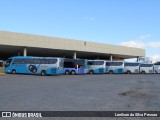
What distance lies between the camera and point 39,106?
962 centimetres

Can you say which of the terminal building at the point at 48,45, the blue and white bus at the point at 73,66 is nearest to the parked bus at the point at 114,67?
the blue and white bus at the point at 73,66

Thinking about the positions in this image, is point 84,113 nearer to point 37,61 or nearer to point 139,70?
point 37,61

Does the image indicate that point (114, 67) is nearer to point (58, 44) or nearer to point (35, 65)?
point (58, 44)

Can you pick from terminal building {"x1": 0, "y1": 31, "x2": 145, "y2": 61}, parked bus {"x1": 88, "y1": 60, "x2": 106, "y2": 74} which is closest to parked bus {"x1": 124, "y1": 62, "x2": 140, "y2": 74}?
parked bus {"x1": 88, "y1": 60, "x2": 106, "y2": 74}

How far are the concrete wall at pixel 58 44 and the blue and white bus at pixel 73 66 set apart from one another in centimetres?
938

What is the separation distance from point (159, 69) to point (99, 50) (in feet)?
42.8

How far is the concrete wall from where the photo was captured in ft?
151

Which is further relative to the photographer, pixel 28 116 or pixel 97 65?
pixel 97 65

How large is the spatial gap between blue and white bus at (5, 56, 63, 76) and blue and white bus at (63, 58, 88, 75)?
184 inches

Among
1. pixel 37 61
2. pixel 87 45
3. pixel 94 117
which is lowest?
pixel 94 117

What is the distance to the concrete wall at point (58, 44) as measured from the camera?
4594 cm

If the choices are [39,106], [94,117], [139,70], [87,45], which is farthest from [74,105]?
[87,45]

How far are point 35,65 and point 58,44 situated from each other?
646 inches

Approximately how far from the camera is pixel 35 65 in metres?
36.7
